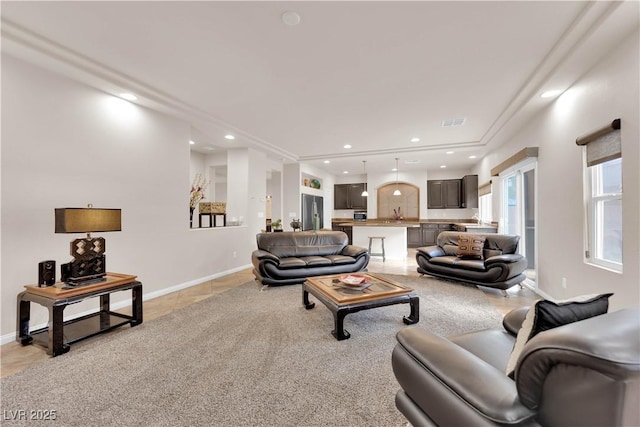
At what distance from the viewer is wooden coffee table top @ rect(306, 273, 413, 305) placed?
2.80 meters

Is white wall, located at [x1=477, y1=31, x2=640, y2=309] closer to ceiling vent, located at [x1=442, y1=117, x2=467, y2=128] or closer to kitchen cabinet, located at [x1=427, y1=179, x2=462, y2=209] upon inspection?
ceiling vent, located at [x1=442, y1=117, x2=467, y2=128]

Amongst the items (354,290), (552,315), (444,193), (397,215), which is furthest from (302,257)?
(444,193)

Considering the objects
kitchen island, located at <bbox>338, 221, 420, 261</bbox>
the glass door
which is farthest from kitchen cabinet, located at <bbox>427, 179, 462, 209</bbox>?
the glass door

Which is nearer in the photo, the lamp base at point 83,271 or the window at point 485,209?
the lamp base at point 83,271

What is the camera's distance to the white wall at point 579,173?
7.74 ft

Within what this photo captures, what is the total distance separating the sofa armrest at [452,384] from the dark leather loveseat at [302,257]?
3.17 meters

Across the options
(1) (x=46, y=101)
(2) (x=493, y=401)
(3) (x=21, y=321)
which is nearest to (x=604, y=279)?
(2) (x=493, y=401)

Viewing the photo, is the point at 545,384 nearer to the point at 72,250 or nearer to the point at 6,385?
the point at 6,385

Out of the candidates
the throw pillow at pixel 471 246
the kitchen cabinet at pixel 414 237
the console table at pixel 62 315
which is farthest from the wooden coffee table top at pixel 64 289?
the kitchen cabinet at pixel 414 237

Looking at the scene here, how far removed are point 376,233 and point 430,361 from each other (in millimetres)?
6266

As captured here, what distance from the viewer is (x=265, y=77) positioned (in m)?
3.28

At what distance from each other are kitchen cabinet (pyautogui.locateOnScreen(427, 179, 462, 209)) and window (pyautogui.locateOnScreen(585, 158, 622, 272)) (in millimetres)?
6522

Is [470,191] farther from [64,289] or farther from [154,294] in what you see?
[64,289]

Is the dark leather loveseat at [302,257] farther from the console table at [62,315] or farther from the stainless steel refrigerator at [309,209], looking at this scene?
the stainless steel refrigerator at [309,209]
